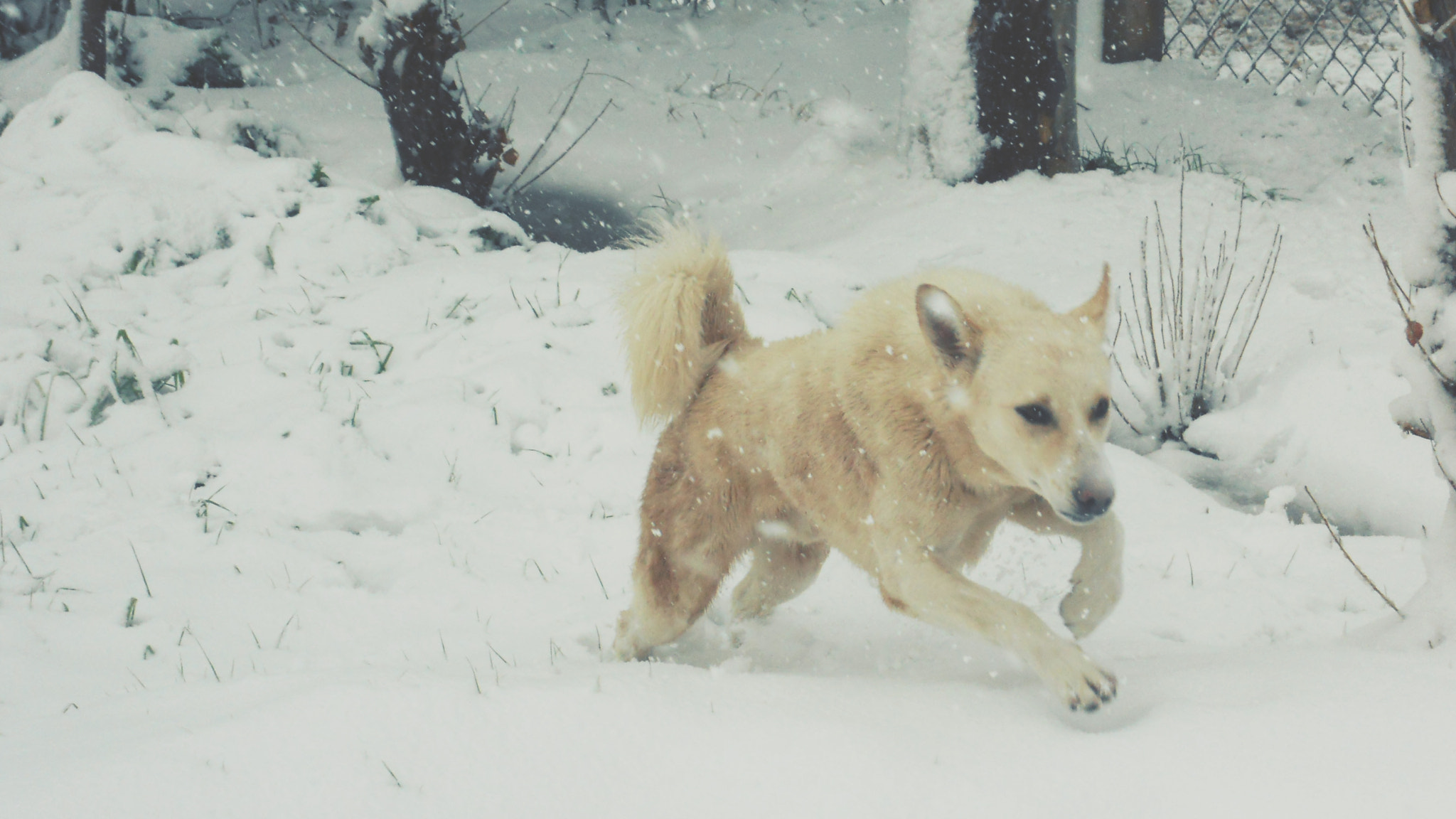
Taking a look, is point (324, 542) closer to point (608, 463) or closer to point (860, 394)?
point (608, 463)

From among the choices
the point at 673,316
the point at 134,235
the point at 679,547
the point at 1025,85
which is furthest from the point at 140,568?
the point at 1025,85

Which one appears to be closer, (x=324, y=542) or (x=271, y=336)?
(x=324, y=542)

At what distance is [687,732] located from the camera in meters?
1.80

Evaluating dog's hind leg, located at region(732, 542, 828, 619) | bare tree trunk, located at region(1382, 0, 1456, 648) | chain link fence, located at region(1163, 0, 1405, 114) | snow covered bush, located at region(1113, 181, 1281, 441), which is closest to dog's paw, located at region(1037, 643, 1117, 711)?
bare tree trunk, located at region(1382, 0, 1456, 648)

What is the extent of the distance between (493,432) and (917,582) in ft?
7.37

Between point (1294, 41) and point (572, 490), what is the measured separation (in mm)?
8515

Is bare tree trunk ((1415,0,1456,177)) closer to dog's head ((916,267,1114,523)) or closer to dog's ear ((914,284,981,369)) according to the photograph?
dog's head ((916,267,1114,523))

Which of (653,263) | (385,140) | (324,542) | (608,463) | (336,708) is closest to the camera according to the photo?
(336,708)

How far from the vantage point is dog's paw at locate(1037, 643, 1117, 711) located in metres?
1.77

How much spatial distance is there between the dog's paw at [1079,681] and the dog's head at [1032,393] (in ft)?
0.87

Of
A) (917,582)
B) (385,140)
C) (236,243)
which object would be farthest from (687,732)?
(385,140)

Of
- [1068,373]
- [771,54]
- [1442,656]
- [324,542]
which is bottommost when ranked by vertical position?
[324,542]

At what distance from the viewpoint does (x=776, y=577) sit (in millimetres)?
2814

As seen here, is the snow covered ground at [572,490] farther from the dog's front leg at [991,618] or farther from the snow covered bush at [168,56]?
the snow covered bush at [168,56]
